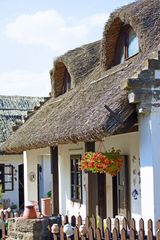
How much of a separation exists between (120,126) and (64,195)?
6693 mm

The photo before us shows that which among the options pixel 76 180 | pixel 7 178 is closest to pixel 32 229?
pixel 76 180

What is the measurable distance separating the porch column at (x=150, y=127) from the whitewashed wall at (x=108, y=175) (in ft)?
6.28

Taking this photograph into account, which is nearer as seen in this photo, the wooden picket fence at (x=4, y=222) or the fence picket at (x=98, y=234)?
the fence picket at (x=98, y=234)

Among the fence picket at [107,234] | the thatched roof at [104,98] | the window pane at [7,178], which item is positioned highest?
the thatched roof at [104,98]

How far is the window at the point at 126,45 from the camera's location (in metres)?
11.8

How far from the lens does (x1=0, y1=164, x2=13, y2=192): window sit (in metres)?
24.7

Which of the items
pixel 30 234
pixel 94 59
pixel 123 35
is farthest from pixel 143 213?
pixel 94 59

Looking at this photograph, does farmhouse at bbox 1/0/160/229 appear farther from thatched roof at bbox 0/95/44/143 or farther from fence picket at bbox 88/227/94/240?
thatched roof at bbox 0/95/44/143

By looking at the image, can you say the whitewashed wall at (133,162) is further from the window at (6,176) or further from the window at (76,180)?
the window at (6,176)

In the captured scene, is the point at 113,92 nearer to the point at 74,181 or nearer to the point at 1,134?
the point at 74,181

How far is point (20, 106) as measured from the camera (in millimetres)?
29844

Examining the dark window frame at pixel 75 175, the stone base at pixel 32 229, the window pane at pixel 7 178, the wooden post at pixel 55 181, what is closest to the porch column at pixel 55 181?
the wooden post at pixel 55 181

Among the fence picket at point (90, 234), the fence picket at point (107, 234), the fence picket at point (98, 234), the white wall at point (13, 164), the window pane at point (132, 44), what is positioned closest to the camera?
the fence picket at point (107, 234)

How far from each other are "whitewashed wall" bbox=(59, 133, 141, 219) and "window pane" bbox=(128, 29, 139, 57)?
199cm
